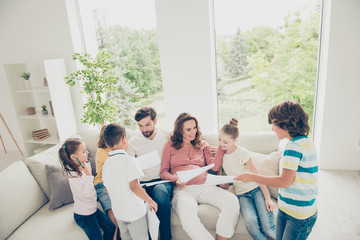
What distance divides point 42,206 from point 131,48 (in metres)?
2.56

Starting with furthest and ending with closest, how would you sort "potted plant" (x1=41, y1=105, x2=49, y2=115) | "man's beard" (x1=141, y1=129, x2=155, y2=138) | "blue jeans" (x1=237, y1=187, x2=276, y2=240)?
"potted plant" (x1=41, y1=105, x2=49, y2=115)
"man's beard" (x1=141, y1=129, x2=155, y2=138)
"blue jeans" (x1=237, y1=187, x2=276, y2=240)

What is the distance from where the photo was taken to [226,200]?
197 cm

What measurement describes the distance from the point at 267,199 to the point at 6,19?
459 cm

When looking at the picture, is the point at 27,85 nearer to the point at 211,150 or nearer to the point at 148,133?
the point at 148,133

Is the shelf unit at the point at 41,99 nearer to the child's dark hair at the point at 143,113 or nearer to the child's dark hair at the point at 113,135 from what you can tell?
the child's dark hair at the point at 143,113

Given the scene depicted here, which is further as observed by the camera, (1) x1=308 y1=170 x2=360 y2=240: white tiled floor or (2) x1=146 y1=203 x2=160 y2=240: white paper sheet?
(1) x1=308 y1=170 x2=360 y2=240: white tiled floor

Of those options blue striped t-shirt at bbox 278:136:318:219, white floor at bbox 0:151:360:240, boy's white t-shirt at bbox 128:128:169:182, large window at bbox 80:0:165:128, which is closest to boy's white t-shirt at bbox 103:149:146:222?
boy's white t-shirt at bbox 128:128:169:182

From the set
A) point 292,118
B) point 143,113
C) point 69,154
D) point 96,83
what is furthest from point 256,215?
point 96,83

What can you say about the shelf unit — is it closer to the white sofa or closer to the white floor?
the white sofa

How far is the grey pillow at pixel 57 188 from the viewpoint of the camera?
215 centimetres

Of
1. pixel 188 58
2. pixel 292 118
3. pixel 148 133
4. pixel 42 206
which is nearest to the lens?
pixel 292 118

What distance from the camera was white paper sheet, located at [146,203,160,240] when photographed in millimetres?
1739

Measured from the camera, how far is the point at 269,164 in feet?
7.16

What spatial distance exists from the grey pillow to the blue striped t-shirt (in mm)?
1758
